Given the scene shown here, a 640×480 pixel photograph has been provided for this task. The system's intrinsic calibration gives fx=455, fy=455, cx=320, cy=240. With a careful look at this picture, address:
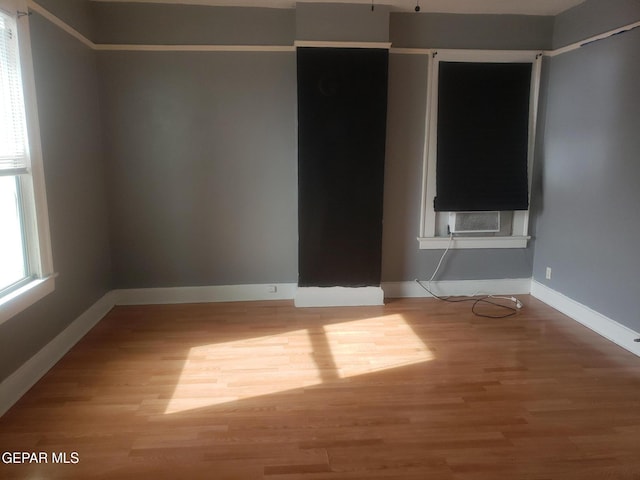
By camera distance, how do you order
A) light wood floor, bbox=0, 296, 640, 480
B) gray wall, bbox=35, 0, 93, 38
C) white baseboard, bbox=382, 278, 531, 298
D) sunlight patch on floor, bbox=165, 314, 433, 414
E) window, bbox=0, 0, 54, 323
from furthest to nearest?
1. white baseboard, bbox=382, 278, 531, 298
2. gray wall, bbox=35, 0, 93, 38
3. sunlight patch on floor, bbox=165, 314, 433, 414
4. window, bbox=0, 0, 54, 323
5. light wood floor, bbox=0, 296, 640, 480

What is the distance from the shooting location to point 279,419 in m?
2.31

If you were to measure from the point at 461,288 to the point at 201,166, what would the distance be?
2608 mm

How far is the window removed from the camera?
2426 mm

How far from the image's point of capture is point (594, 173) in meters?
3.43

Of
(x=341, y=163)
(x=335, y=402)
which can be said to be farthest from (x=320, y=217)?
(x=335, y=402)

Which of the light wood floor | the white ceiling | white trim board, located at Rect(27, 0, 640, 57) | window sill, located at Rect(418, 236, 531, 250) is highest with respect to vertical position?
the white ceiling

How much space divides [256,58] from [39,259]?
89.1 inches

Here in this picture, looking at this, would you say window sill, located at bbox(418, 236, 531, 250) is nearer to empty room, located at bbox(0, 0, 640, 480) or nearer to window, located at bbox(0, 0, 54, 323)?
empty room, located at bbox(0, 0, 640, 480)

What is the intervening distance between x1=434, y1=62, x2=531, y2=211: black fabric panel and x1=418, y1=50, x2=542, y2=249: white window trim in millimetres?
55

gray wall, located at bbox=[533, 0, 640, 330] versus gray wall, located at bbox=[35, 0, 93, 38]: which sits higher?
gray wall, located at bbox=[35, 0, 93, 38]

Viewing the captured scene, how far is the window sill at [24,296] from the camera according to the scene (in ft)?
7.62

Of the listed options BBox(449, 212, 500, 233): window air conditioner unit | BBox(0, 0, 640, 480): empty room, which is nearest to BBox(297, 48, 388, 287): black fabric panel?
BBox(0, 0, 640, 480): empty room

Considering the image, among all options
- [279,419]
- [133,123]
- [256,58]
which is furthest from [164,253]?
[279,419]

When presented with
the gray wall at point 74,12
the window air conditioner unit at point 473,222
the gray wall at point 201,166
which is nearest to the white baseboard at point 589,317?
the window air conditioner unit at point 473,222
